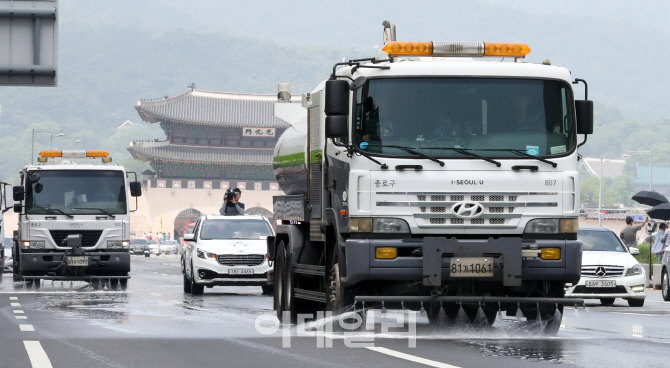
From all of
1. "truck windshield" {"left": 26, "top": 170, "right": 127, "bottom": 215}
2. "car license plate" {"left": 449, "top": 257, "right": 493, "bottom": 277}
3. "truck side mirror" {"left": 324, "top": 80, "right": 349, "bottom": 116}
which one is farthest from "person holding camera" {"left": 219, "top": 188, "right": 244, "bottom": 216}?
"car license plate" {"left": 449, "top": 257, "right": 493, "bottom": 277}

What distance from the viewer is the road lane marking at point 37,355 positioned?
9.97 meters

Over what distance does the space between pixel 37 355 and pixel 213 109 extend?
8380 cm

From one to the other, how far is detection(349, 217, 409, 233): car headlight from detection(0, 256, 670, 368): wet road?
109 centimetres

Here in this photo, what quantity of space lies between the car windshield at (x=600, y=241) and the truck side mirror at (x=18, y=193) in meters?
11.3

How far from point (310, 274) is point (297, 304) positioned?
2.93ft

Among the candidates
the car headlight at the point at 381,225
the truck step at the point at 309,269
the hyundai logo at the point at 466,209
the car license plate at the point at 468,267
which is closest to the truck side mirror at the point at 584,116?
the hyundai logo at the point at 466,209

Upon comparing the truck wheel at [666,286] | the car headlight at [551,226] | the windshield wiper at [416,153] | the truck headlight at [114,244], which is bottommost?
the truck wheel at [666,286]

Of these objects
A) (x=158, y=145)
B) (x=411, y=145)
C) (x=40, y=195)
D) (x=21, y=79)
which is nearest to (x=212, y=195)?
(x=158, y=145)

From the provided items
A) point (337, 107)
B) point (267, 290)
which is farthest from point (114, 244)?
point (337, 107)

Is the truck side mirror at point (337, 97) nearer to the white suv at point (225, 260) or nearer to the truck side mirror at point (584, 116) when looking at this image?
the truck side mirror at point (584, 116)

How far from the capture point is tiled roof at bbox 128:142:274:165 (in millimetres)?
94562

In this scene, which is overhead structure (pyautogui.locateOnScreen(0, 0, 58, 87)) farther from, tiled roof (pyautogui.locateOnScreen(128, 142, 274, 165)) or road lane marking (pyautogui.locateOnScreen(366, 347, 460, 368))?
tiled roof (pyautogui.locateOnScreen(128, 142, 274, 165))

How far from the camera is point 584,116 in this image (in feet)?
39.7

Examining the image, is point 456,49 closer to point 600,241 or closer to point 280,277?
point 280,277
